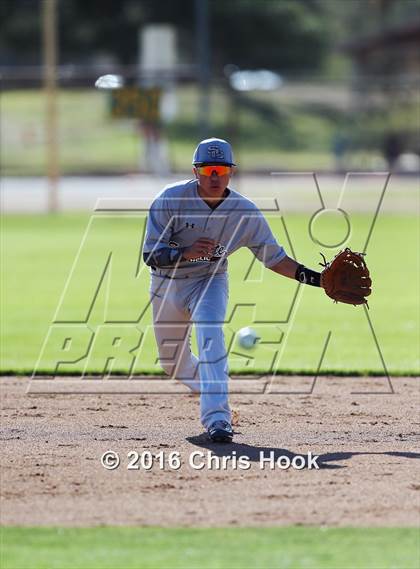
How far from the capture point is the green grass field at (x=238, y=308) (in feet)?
39.3

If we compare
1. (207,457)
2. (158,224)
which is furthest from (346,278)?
(207,457)

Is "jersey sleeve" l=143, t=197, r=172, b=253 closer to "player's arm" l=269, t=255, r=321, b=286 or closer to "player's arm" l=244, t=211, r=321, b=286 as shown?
"player's arm" l=244, t=211, r=321, b=286

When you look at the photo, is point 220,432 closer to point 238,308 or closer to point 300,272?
point 300,272

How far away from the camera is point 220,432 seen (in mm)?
7848

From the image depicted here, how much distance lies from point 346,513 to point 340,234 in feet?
59.1

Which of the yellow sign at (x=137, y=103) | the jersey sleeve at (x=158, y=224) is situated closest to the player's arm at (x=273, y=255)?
the jersey sleeve at (x=158, y=224)

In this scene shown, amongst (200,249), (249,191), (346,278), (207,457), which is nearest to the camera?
(207,457)

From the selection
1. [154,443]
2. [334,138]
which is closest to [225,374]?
[154,443]

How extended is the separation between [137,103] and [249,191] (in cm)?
444

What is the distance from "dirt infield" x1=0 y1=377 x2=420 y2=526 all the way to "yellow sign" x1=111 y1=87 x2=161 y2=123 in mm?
23271

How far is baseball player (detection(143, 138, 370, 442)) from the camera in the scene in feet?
25.9

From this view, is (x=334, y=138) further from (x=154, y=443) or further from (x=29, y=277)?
(x=154, y=443)

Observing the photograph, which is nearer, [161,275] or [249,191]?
[161,275]

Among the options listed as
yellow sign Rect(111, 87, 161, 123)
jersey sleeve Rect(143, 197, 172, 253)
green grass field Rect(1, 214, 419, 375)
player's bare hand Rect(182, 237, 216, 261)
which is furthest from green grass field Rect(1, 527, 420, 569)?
yellow sign Rect(111, 87, 161, 123)
